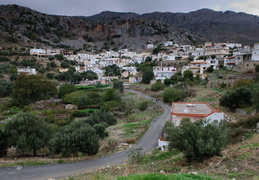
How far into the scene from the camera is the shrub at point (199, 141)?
22.9 feet

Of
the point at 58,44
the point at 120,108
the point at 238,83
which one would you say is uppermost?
the point at 58,44

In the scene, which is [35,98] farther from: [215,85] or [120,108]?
[215,85]

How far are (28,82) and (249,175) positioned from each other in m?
42.5

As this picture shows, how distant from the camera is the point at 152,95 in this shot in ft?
128

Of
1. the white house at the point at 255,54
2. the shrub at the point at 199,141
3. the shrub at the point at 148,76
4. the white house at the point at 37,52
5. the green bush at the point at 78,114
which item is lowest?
the green bush at the point at 78,114

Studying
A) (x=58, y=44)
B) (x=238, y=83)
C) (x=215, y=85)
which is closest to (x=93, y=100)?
(x=215, y=85)

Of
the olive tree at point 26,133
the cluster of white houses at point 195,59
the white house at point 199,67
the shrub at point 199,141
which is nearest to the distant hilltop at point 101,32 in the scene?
the cluster of white houses at point 195,59

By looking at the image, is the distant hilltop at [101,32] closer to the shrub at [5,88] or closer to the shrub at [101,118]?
the shrub at [5,88]

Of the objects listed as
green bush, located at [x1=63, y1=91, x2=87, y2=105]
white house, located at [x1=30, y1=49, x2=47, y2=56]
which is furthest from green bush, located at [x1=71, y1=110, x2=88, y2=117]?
white house, located at [x1=30, y1=49, x2=47, y2=56]

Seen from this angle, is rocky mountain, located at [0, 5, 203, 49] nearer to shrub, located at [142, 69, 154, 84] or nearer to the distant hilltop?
the distant hilltop

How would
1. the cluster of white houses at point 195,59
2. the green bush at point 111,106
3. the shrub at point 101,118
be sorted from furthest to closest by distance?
the cluster of white houses at point 195,59, the green bush at point 111,106, the shrub at point 101,118

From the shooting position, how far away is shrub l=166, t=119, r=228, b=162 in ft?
22.9

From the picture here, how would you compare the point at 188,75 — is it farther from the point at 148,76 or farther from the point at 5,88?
the point at 5,88

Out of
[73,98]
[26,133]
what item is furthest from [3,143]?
[73,98]
